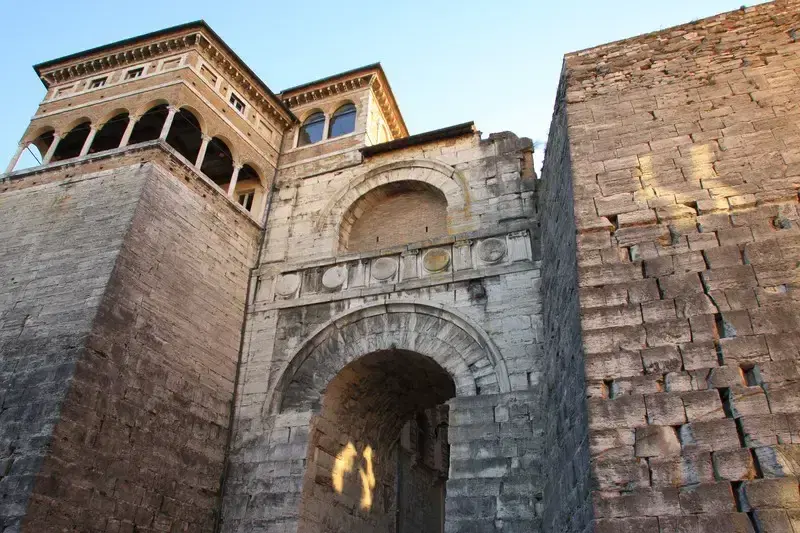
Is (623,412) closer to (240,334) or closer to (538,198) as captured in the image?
(538,198)

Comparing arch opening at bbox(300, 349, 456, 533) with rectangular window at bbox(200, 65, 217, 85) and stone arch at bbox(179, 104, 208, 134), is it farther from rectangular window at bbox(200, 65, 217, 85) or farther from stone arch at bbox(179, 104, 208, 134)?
rectangular window at bbox(200, 65, 217, 85)

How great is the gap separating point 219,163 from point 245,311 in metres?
3.94

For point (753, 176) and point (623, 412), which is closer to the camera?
point (623, 412)

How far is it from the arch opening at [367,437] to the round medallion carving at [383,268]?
142 cm

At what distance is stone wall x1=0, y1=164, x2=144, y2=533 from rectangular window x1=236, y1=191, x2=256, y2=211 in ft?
9.76

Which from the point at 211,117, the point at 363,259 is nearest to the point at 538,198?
the point at 363,259

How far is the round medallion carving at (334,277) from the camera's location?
1115 cm

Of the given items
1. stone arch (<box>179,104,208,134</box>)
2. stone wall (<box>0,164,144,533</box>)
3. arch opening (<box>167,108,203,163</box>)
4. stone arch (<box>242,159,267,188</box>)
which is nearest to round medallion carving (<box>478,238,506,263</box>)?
stone arch (<box>242,159,267,188</box>)

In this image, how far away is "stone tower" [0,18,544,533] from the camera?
837cm

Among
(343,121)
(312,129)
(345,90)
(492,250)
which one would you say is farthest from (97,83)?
(492,250)

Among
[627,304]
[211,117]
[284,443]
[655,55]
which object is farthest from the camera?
[211,117]

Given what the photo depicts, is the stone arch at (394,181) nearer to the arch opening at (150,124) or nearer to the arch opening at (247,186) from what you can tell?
the arch opening at (247,186)

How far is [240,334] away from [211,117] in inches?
173

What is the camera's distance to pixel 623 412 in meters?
5.09
